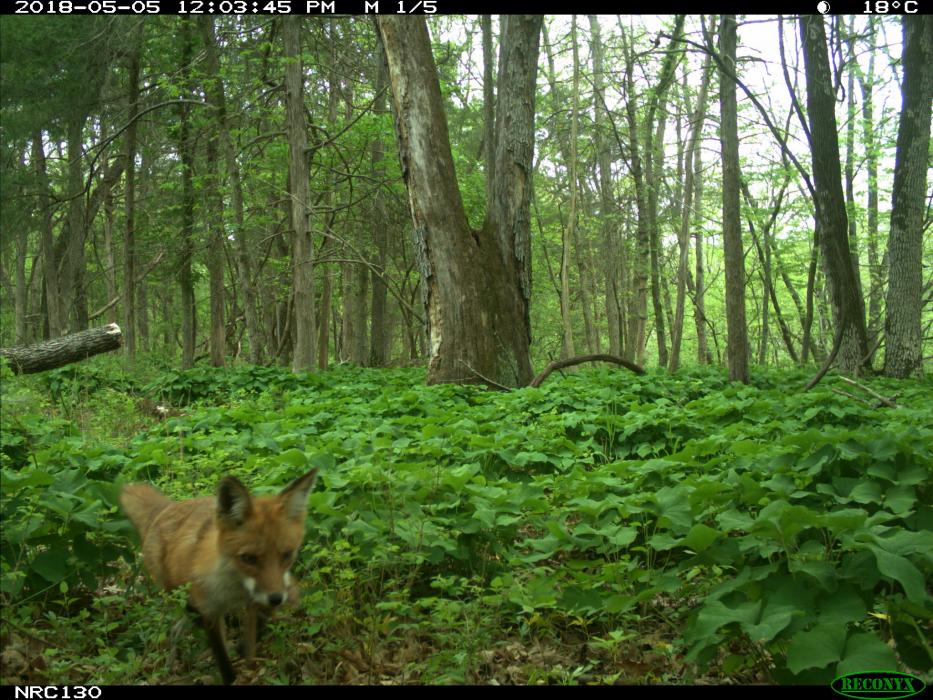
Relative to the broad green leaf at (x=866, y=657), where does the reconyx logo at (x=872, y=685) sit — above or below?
below

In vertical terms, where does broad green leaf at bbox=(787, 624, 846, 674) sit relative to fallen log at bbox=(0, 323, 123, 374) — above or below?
below

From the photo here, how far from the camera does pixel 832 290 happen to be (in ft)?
42.5

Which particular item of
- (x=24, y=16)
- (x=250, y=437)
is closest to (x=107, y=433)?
(x=250, y=437)

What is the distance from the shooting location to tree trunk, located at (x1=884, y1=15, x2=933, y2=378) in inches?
512

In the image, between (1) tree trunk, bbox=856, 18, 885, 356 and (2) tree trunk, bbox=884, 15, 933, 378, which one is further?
(1) tree trunk, bbox=856, 18, 885, 356

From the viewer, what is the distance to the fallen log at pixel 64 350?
267 inches

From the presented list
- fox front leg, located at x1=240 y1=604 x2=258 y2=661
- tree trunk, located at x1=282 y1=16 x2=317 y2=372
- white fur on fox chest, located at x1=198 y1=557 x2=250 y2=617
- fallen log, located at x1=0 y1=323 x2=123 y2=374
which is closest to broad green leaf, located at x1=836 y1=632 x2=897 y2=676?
white fur on fox chest, located at x1=198 y1=557 x2=250 y2=617

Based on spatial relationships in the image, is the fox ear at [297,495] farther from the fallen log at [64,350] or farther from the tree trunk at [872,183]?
the tree trunk at [872,183]

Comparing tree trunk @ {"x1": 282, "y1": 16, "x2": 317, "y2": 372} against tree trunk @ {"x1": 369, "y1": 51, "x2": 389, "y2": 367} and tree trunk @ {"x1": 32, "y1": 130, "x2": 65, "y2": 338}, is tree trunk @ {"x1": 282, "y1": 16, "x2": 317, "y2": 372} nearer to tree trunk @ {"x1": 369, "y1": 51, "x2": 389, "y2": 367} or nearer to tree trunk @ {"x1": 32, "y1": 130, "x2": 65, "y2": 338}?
tree trunk @ {"x1": 369, "y1": 51, "x2": 389, "y2": 367}

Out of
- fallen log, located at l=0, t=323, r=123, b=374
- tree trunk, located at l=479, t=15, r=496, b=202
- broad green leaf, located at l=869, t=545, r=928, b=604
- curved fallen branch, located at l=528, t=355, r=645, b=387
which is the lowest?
broad green leaf, located at l=869, t=545, r=928, b=604

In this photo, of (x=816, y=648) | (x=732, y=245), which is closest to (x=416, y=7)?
(x=732, y=245)

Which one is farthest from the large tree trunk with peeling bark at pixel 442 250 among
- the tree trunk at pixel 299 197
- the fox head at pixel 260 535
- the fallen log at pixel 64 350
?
the fox head at pixel 260 535

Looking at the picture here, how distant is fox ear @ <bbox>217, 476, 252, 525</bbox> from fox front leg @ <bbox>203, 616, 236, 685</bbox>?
56 cm

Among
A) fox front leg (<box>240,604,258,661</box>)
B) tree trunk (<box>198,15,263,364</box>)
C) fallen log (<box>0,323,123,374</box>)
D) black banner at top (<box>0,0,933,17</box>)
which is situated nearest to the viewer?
fox front leg (<box>240,604,258,661</box>)
